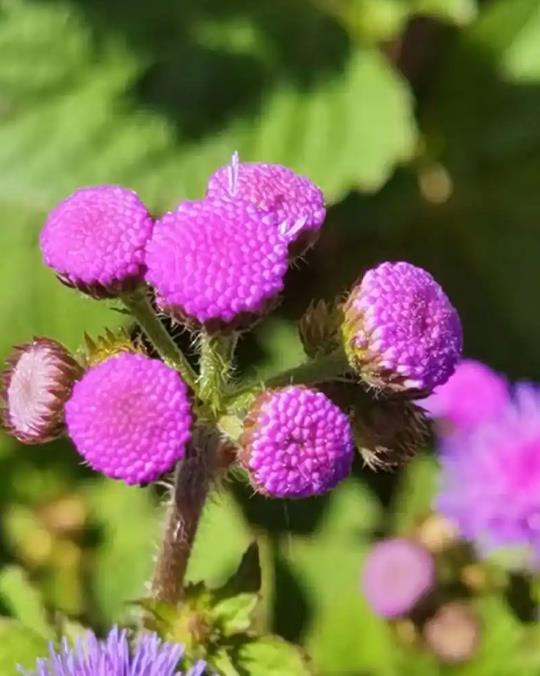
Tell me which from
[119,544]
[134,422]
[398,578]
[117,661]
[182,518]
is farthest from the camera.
Answer: [119,544]

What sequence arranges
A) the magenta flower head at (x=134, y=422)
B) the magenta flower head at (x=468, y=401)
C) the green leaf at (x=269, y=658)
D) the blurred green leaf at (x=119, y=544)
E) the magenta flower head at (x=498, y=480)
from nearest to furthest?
1. the magenta flower head at (x=134, y=422)
2. the green leaf at (x=269, y=658)
3. the magenta flower head at (x=498, y=480)
4. the magenta flower head at (x=468, y=401)
5. the blurred green leaf at (x=119, y=544)

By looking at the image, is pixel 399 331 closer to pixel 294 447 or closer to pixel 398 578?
pixel 294 447

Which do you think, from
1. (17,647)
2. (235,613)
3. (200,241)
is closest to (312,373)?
(200,241)

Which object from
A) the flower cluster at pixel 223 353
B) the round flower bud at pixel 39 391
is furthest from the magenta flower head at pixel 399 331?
the round flower bud at pixel 39 391

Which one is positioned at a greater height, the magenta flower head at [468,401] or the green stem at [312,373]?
the green stem at [312,373]

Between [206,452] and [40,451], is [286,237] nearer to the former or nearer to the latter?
[206,452]

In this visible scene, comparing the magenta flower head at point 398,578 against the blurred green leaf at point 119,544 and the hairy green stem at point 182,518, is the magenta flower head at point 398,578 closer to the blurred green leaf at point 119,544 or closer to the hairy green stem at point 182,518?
the blurred green leaf at point 119,544

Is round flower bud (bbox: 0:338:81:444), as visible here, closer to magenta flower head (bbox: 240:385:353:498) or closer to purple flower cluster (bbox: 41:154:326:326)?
purple flower cluster (bbox: 41:154:326:326)
